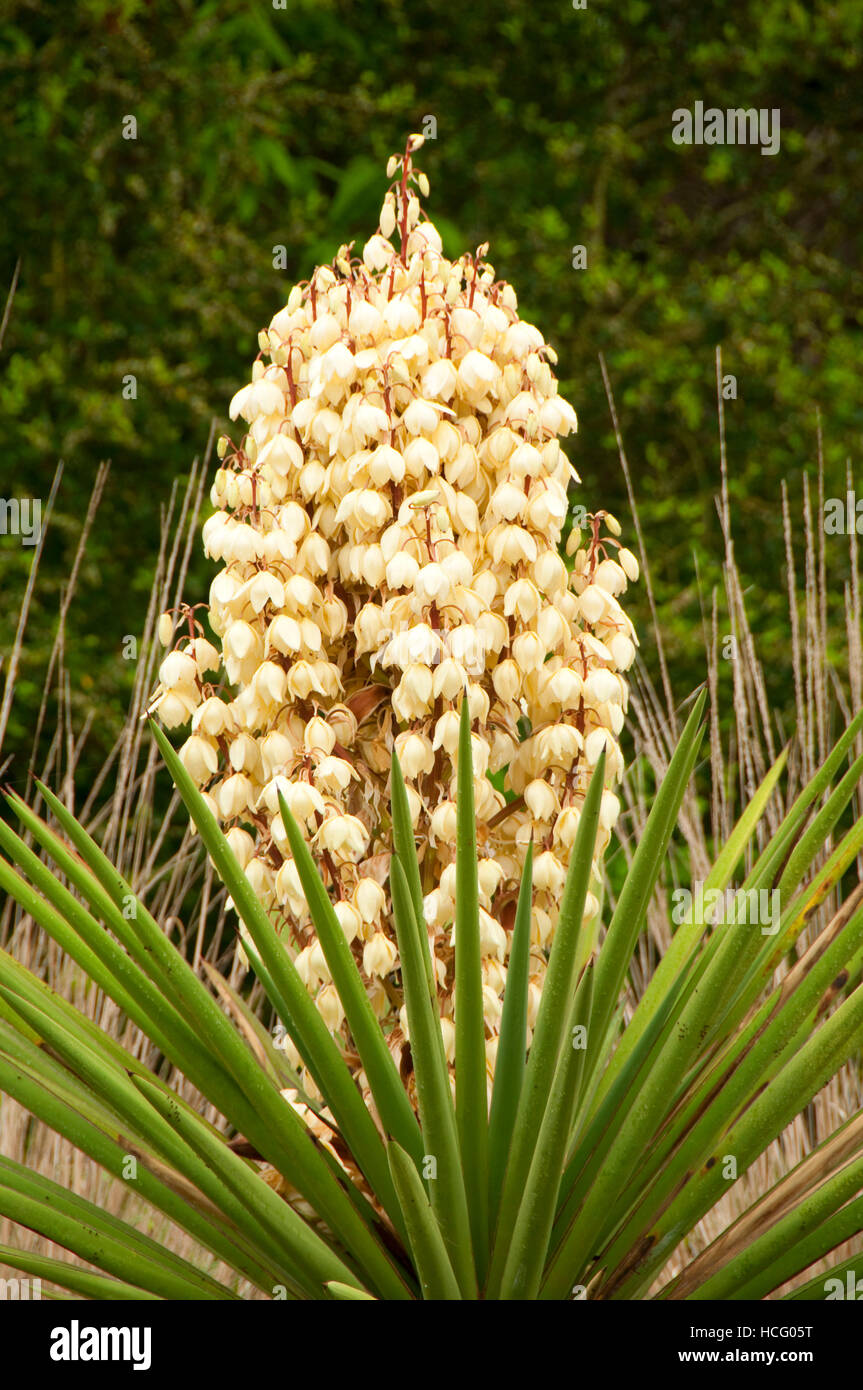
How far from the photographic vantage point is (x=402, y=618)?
1240 millimetres

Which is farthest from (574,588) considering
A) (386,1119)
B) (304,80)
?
(304,80)

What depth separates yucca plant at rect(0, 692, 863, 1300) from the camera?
107cm

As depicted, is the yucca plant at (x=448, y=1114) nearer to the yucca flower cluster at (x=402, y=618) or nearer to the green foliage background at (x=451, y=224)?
the yucca flower cluster at (x=402, y=618)

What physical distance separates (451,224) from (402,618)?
342 centimetres

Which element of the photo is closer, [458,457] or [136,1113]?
[136,1113]

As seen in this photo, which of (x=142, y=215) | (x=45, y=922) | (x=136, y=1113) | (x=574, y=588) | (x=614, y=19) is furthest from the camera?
(x=614, y=19)

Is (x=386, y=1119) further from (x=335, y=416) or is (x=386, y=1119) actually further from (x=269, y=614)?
(x=335, y=416)

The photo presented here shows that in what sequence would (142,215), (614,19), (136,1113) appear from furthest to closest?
1. (614,19)
2. (142,215)
3. (136,1113)

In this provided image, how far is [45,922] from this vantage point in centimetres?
123

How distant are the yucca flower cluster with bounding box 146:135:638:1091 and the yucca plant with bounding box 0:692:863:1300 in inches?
4.5

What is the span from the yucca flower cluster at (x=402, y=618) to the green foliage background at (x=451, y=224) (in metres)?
2.22

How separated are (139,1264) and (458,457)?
0.76 metres

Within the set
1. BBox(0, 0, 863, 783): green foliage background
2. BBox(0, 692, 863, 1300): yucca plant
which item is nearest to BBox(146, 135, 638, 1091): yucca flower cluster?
BBox(0, 692, 863, 1300): yucca plant
